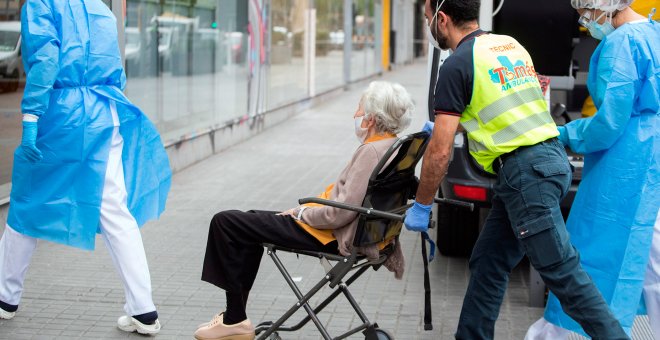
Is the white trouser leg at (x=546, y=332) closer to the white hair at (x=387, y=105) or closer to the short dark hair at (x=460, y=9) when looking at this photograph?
the white hair at (x=387, y=105)

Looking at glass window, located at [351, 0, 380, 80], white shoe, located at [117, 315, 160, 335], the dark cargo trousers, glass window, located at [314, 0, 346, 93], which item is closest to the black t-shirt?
the dark cargo trousers

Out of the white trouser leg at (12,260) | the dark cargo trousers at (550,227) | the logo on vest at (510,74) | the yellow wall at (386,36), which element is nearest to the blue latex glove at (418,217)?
the dark cargo trousers at (550,227)

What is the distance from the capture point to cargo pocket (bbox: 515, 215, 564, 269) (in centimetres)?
374

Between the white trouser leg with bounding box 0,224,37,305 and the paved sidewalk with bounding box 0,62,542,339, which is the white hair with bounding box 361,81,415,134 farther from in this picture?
the white trouser leg with bounding box 0,224,37,305

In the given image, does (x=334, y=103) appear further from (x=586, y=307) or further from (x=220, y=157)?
(x=586, y=307)

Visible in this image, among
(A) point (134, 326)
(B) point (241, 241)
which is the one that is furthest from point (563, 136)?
(A) point (134, 326)

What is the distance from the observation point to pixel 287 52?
50.7 ft

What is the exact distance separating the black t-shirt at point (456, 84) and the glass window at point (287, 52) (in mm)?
10392

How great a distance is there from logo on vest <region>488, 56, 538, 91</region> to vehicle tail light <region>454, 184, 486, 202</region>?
69.9 inches

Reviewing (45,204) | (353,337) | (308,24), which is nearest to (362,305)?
(353,337)

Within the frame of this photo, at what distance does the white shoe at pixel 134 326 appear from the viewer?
4.71 metres

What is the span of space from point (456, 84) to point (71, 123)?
185cm

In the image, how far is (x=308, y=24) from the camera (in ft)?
57.0

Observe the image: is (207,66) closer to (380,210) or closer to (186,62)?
(186,62)
